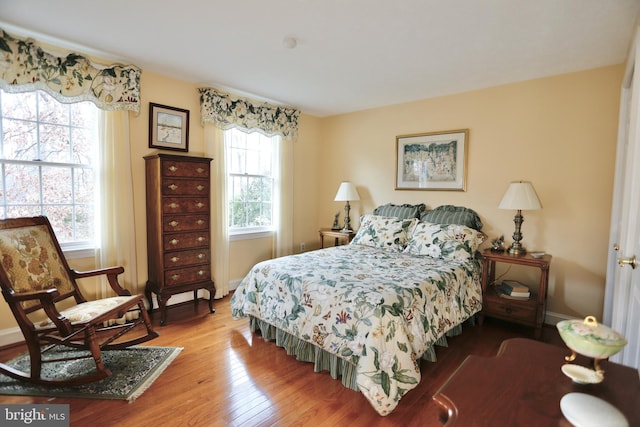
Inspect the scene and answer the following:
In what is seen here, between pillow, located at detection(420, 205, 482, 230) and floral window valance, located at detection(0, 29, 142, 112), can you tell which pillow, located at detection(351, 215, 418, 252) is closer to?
pillow, located at detection(420, 205, 482, 230)

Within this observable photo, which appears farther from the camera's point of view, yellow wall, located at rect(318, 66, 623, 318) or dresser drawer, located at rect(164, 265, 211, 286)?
dresser drawer, located at rect(164, 265, 211, 286)

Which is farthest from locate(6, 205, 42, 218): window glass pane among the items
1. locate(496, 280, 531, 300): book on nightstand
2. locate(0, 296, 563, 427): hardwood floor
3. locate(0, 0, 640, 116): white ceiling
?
locate(496, 280, 531, 300): book on nightstand

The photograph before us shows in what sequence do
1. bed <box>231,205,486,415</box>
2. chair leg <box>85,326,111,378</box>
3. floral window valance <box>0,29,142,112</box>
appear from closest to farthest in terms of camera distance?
bed <box>231,205,486,415</box> → chair leg <box>85,326,111,378</box> → floral window valance <box>0,29,142,112</box>

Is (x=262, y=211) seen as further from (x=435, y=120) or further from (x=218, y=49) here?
(x=435, y=120)

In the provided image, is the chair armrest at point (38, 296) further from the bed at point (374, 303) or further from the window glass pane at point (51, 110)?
the window glass pane at point (51, 110)

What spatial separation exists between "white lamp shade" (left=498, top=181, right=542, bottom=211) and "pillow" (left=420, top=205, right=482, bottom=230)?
474mm

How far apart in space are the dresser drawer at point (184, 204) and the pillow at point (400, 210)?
2104mm

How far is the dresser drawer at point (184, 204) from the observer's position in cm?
289

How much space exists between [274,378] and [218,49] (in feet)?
8.36

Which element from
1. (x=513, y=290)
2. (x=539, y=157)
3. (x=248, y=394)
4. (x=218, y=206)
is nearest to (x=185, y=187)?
(x=218, y=206)

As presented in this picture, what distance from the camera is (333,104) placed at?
161 inches

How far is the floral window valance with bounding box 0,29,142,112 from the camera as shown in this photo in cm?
229

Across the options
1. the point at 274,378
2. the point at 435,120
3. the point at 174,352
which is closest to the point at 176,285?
the point at 174,352

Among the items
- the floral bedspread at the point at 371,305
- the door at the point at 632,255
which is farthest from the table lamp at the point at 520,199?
the door at the point at 632,255
